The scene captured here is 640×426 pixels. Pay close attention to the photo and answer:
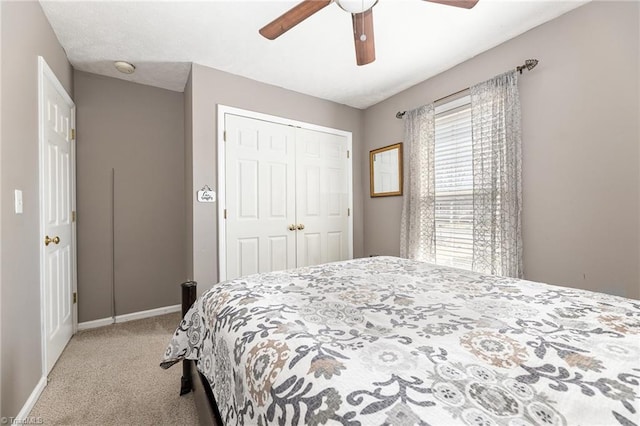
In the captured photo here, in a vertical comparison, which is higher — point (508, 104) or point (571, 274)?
point (508, 104)

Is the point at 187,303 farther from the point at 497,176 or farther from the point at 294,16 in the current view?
the point at 497,176

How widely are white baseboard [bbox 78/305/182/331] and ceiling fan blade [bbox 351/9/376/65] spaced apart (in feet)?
10.5

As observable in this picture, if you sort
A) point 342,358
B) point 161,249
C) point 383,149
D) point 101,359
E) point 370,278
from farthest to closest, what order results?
point 383,149 < point 161,249 < point 101,359 < point 370,278 < point 342,358

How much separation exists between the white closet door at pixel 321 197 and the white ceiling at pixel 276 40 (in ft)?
2.52

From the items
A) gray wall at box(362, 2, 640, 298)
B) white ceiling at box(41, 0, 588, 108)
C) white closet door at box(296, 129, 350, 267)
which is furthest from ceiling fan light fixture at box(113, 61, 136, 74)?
gray wall at box(362, 2, 640, 298)

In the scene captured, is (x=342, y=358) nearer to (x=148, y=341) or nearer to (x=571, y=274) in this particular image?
(x=571, y=274)

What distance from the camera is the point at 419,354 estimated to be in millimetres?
700

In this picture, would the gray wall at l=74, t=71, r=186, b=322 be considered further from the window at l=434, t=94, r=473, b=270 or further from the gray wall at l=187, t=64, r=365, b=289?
the window at l=434, t=94, r=473, b=270

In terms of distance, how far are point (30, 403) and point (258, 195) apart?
7.12 feet

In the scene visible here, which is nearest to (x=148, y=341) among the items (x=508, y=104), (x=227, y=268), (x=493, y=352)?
(x=227, y=268)

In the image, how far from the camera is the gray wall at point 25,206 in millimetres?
1420

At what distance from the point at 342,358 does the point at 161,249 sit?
3.08 m

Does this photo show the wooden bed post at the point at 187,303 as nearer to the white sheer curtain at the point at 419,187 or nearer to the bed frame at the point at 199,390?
the bed frame at the point at 199,390

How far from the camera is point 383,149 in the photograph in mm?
3461
